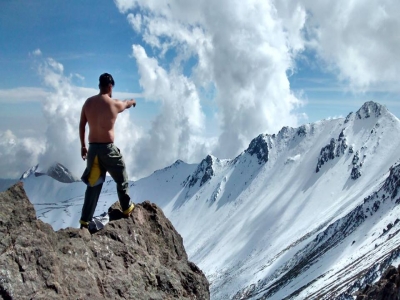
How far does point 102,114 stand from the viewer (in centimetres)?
1338

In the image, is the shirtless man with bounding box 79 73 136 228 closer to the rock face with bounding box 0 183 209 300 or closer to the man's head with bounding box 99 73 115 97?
the man's head with bounding box 99 73 115 97

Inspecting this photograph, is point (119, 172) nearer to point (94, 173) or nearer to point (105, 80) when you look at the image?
point (94, 173)

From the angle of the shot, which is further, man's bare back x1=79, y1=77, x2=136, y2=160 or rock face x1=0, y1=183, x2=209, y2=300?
man's bare back x1=79, y1=77, x2=136, y2=160

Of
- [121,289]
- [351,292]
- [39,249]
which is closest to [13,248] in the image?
[39,249]

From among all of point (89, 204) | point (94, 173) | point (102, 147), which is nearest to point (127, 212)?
point (89, 204)

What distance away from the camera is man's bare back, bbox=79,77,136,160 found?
13.4 meters

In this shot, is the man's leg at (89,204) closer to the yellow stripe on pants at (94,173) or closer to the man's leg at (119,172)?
the yellow stripe on pants at (94,173)

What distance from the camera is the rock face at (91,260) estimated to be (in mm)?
10203

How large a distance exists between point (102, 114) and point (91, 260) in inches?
178

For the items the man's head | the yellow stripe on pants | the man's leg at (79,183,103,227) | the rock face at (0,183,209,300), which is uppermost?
the man's head

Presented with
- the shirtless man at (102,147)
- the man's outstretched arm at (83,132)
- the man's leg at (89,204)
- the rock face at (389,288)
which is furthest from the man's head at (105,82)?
the rock face at (389,288)

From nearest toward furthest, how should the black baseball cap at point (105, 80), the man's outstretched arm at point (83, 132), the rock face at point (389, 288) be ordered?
the black baseball cap at point (105, 80) → the man's outstretched arm at point (83, 132) → the rock face at point (389, 288)

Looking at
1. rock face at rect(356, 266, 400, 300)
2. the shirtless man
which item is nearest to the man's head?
the shirtless man

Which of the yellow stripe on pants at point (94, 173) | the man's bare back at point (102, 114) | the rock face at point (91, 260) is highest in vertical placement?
the man's bare back at point (102, 114)
